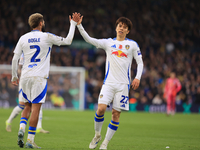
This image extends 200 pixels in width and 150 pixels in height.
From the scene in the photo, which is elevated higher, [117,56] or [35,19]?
[35,19]

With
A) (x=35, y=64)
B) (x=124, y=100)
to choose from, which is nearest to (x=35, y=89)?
(x=35, y=64)

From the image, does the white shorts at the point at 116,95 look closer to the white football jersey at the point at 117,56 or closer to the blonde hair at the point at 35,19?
the white football jersey at the point at 117,56

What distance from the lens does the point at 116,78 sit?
582cm

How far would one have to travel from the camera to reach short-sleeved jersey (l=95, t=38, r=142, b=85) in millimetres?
5828

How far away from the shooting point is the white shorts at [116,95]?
5684 mm

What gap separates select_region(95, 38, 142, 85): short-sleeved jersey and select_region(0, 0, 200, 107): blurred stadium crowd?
15.0m

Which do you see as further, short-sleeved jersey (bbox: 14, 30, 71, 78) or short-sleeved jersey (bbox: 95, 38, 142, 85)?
short-sleeved jersey (bbox: 95, 38, 142, 85)

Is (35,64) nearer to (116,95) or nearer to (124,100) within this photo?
(116,95)

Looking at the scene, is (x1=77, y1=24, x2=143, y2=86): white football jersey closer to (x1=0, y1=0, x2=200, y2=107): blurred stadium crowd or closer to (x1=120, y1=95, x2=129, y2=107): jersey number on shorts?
(x1=120, y1=95, x2=129, y2=107): jersey number on shorts

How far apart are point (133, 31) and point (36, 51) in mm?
21520

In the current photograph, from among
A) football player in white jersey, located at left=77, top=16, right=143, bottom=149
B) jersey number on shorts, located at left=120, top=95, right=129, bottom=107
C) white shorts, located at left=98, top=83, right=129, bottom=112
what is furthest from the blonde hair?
jersey number on shorts, located at left=120, top=95, right=129, bottom=107

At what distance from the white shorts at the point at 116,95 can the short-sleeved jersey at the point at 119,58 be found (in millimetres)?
96

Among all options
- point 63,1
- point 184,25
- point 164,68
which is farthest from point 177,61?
point 63,1

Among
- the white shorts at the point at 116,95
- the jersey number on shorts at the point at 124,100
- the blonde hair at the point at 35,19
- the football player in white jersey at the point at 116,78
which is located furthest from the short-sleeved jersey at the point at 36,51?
the jersey number on shorts at the point at 124,100
